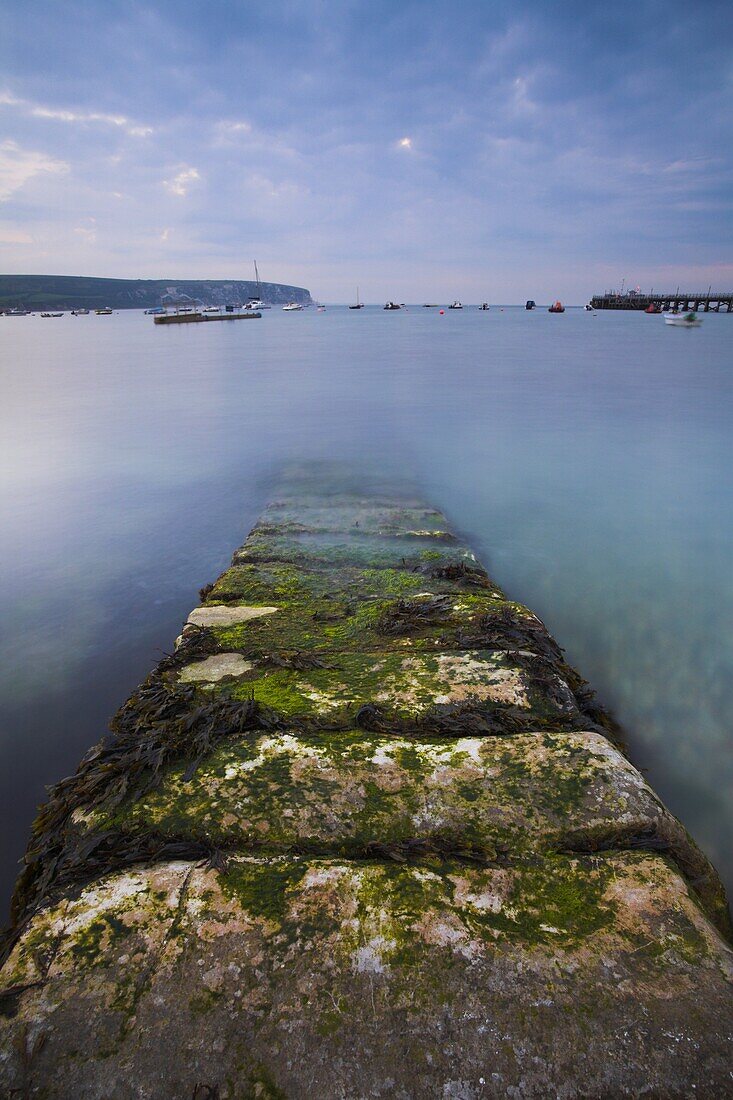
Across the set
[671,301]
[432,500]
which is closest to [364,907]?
[432,500]

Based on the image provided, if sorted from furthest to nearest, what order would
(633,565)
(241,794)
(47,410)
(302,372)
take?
(302,372) < (47,410) < (633,565) < (241,794)

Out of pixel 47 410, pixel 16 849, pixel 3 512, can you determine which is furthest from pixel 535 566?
pixel 47 410

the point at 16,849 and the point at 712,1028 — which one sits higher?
the point at 712,1028

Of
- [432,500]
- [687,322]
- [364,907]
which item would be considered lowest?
[432,500]

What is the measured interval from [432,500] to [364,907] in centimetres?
851

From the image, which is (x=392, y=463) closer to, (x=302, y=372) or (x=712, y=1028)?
(x=712, y=1028)

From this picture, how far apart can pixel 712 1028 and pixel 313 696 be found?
8.11 ft

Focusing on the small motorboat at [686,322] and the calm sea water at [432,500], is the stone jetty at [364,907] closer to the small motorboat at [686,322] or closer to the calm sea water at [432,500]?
the calm sea water at [432,500]

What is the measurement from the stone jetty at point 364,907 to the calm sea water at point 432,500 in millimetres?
1471

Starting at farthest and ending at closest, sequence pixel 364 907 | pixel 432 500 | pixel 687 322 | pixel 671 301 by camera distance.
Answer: pixel 671 301 → pixel 687 322 → pixel 432 500 → pixel 364 907

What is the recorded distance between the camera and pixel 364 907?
7.55 ft

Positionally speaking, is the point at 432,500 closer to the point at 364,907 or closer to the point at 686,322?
the point at 364,907

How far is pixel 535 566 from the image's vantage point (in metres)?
7.79

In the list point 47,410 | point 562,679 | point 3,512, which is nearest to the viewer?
point 562,679
